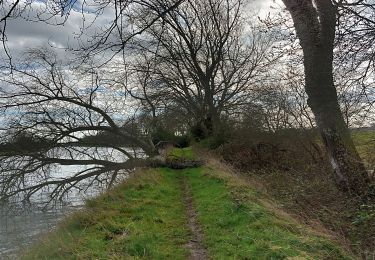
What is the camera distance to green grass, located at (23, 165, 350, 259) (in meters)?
6.43

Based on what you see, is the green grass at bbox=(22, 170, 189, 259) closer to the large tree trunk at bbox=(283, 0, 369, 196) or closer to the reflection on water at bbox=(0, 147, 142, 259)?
the reflection on water at bbox=(0, 147, 142, 259)

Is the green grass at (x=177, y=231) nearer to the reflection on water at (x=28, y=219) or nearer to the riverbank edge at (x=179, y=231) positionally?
the riverbank edge at (x=179, y=231)

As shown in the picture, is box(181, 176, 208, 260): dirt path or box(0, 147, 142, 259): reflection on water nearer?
box(181, 176, 208, 260): dirt path

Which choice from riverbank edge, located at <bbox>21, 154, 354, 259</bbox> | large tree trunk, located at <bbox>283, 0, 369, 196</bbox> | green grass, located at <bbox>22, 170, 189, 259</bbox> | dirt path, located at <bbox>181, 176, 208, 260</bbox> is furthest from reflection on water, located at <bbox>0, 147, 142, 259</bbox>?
large tree trunk, located at <bbox>283, 0, 369, 196</bbox>

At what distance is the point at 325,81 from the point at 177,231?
4.80 m

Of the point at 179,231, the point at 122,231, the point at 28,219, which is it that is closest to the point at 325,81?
the point at 179,231

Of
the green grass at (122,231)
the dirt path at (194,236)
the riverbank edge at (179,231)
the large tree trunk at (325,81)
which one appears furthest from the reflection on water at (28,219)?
the large tree trunk at (325,81)

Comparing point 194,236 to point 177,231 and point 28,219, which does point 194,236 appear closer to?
point 177,231

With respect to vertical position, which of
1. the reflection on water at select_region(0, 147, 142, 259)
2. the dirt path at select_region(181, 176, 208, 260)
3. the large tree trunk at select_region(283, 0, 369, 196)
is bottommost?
the dirt path at select_region(181, 176, 208, 260)

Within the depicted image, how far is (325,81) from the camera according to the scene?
949 cm

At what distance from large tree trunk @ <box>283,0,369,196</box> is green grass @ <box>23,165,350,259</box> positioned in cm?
211

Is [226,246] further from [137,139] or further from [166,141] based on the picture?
[166,141]

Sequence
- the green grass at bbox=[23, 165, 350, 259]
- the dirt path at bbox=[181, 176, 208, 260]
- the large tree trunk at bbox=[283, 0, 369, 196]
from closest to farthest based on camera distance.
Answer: the green grass at bbox=[23, 165, 350, 259], the dirt path at bbox=[181, 176, 208, 260], the large tree trunk at bbox=[283, 0, 369, 196]

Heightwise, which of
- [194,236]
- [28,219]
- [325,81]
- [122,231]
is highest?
[325,81]
